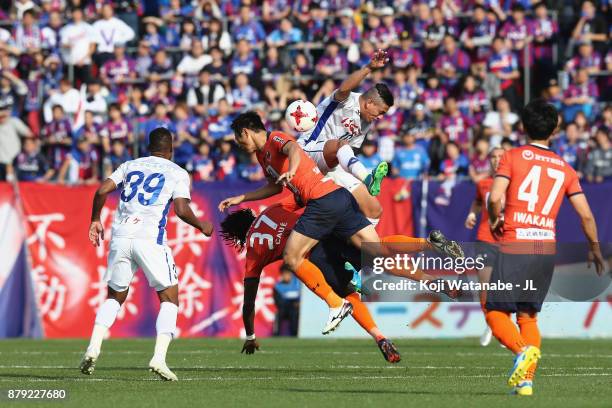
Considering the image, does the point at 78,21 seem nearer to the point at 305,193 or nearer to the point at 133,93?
the point at 133,93

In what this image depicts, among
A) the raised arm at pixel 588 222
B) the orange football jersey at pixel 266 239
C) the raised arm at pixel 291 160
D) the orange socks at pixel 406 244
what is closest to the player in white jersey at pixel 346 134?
the orange socks at pixel 406 244

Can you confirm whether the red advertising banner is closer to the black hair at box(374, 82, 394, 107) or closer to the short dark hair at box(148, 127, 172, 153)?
the black hair at box(374, 82, 394, 107)

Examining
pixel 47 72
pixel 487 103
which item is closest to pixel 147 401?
pixel 487 103

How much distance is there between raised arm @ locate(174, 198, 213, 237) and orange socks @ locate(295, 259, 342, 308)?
1.79 meters

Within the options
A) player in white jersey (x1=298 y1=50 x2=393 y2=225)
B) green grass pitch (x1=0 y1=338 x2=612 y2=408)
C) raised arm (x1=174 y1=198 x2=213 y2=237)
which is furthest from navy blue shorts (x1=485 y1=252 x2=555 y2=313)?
player in white jersey (x1=298 y1=50 x2=393 y2=225)

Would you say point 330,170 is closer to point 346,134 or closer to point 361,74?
point 346,134

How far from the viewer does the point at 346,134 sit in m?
15.2

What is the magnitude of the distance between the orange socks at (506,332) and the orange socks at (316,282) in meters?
3.11

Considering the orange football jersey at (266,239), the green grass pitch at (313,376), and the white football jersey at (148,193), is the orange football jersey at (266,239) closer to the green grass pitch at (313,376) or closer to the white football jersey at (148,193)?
the green grass pitch at (313,376)

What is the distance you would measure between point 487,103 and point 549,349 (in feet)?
26.2

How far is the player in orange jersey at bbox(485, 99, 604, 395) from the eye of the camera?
10156 millimetres

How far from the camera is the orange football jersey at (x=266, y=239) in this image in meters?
14.8

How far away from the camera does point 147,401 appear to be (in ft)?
32.7
